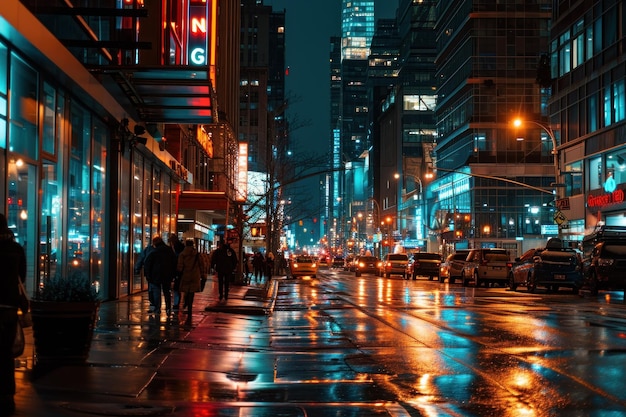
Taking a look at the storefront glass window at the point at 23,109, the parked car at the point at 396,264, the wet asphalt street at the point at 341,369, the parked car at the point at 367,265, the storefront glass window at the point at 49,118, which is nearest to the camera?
the wet asphalt street at the point at 341,369

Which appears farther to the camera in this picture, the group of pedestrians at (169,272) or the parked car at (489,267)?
the parked car at (489,267)

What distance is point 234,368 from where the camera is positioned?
10.9 metres

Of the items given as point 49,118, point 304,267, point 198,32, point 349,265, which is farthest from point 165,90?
point 349,265

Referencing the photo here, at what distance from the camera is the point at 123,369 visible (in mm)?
10172

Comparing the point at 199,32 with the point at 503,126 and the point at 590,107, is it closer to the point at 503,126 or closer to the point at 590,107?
the point at 590,107

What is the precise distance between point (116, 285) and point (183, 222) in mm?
26417

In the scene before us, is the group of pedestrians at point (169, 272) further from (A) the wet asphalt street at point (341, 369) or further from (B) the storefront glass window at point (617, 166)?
(B) the storefront glass window at point (617, 166)

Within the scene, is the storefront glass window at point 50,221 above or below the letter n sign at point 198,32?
below

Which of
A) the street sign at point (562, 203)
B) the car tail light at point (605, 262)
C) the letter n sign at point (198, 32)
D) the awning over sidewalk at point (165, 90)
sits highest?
the letter n sign at point (198, 32)

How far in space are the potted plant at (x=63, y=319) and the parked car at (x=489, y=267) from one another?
3310 centimetres

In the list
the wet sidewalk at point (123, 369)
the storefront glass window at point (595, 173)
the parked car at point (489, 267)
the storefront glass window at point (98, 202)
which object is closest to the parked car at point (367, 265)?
the storefront glass window at point (595, 173)

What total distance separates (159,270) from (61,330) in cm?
859

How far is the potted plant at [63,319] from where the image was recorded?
33.9 feet

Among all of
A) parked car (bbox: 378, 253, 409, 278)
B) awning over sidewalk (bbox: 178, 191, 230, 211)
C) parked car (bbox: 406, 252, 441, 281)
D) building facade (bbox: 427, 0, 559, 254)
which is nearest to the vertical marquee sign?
awning over sidewalk (bbox: 178, 191, 230, 211)
